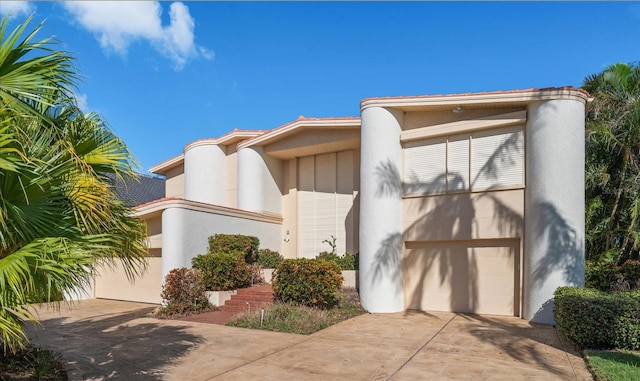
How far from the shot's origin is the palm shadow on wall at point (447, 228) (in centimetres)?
1241

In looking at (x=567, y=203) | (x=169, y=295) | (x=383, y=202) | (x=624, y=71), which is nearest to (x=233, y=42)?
(x=383, y=202)

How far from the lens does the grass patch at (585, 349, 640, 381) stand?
21.3ft

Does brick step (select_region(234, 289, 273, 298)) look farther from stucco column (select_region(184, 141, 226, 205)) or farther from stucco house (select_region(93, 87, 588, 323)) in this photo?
stucco column (select_region(184, 141, 226, 205))

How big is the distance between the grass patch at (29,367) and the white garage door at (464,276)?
32.1 ft

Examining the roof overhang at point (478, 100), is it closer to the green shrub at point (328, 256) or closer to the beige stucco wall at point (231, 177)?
the green shrub at point (328, 256)

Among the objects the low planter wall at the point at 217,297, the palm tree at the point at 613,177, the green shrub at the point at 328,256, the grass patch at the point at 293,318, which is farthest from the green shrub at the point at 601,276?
the low planter wall at the point at 217,297

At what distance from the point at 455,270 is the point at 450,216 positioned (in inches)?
62.3

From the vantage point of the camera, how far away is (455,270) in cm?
1319

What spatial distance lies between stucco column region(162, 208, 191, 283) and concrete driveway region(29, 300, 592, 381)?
7.58ft

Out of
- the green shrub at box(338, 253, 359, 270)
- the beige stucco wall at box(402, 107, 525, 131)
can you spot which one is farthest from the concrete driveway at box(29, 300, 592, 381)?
the beige stucco wall at box(402, 107, 525, 131)

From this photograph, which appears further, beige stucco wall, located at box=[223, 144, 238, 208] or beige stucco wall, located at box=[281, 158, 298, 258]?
beige stucco wall, located at box=[223, 144, 238, 208]

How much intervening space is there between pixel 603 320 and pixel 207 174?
16.0 metres

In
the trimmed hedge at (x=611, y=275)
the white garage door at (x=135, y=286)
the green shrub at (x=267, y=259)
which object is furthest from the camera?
the green shrub at (x=267, y=259)

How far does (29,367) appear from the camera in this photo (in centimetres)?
636
